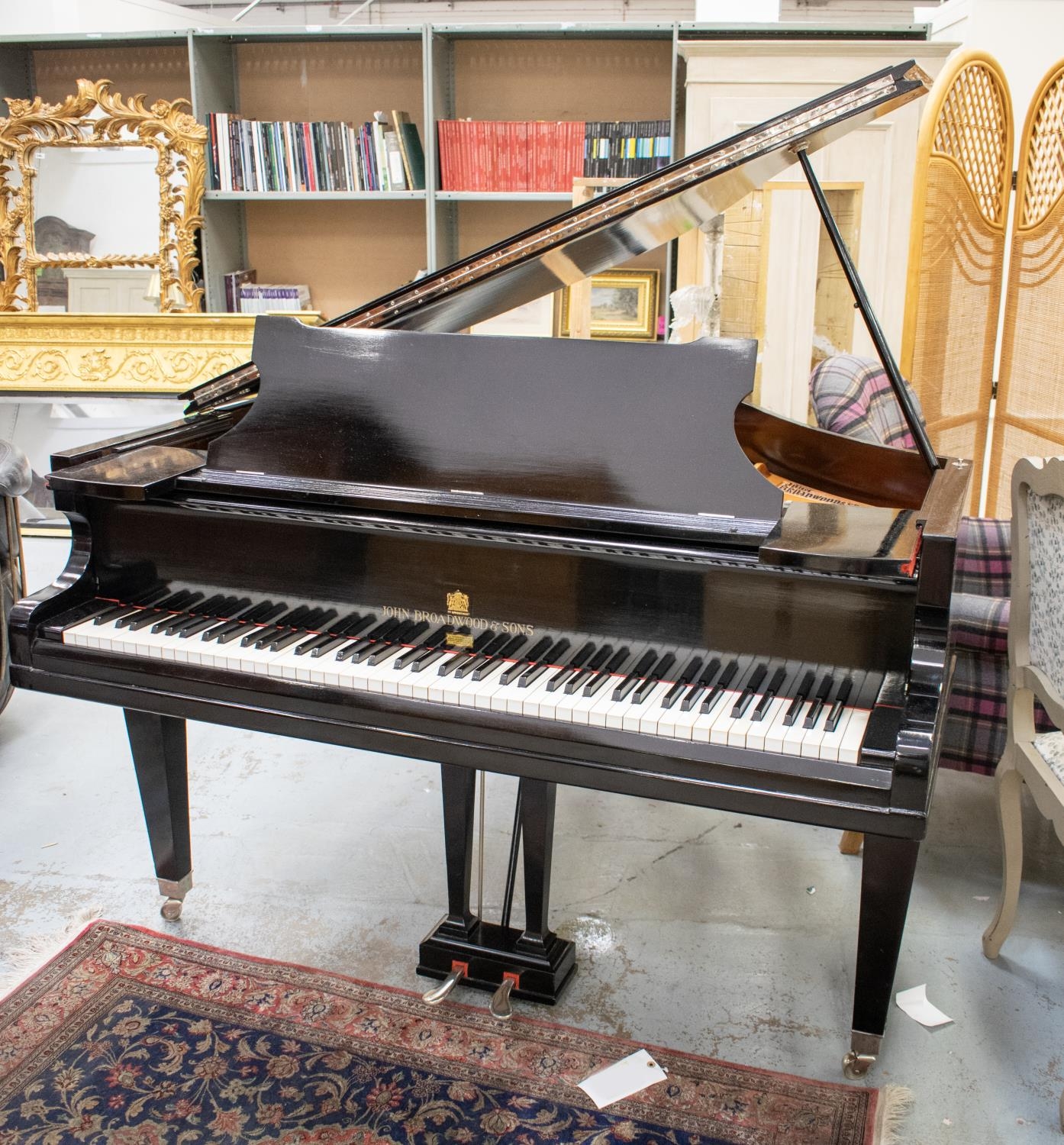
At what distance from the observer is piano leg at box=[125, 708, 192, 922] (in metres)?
2.32

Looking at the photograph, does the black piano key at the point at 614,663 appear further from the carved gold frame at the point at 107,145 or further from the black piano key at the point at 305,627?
the carved gold frame at the point at 107,145

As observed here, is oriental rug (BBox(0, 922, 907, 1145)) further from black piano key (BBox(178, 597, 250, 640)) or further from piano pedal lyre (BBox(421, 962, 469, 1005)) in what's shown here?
black piano key (BBox(178, 597, 250, 640))

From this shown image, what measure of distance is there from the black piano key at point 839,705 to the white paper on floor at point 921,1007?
856 mm

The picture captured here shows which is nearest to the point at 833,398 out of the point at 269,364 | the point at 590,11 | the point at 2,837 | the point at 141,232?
the point at 269,364

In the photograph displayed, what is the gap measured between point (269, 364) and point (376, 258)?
344 cm

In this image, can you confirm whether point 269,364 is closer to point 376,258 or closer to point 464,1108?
point 464,1108

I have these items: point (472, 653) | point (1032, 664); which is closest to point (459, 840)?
point (472, 653)

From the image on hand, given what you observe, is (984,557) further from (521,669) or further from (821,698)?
(521,669)

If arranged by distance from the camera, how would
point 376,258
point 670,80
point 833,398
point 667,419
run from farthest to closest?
point 376,258, point 670,80, point 833,398, point 667,419

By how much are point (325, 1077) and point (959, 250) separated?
123 inches

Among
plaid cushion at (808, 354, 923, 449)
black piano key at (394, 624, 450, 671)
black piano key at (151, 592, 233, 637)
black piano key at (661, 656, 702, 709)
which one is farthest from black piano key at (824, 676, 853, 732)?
plaid cushion at (808, 354, 923, 449)

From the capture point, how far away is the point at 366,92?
524 centimetres

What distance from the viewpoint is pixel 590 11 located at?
702cm

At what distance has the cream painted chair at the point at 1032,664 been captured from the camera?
2.03 m
